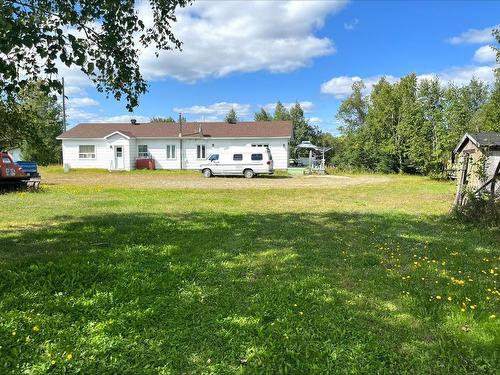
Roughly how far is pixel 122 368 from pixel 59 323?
0.97m

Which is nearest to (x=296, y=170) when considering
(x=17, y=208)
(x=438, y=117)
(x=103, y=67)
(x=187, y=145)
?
(x=187, y=145)

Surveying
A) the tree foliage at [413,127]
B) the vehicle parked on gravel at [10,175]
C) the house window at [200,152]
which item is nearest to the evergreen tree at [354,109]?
the tree foliage at [413,127]

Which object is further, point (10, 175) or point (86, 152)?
point (86, 152)

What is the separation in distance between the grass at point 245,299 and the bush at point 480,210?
54cm

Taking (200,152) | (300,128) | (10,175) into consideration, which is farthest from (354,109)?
(10,175)

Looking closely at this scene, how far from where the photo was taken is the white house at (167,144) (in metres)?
32.5

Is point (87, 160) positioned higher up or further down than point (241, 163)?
higher up

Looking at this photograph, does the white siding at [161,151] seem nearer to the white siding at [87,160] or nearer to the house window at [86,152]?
the white siding at [87,160]

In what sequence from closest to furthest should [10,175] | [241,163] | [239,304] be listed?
[239,304] < [10,175] < [241,163]

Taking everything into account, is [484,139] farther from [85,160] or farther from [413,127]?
[85,160]

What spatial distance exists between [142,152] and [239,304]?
103 feet

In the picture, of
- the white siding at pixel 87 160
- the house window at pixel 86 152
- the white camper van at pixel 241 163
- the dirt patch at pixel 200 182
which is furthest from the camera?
the house window at pixel 86 152

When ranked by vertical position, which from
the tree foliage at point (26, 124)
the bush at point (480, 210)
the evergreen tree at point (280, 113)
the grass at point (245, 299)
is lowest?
the grass at point (245, 299)

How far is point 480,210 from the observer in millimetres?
8852
